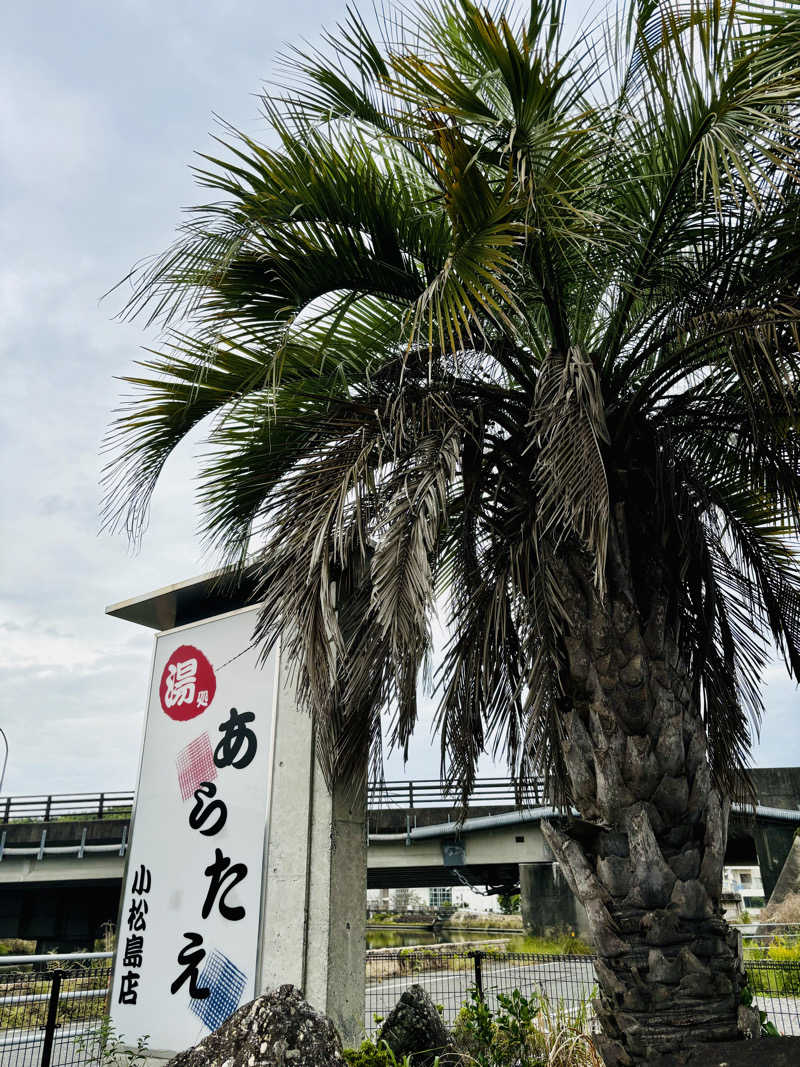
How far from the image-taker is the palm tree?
4.13 metres

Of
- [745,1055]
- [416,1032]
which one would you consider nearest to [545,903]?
[416,1032]

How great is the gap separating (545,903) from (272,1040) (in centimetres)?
2302

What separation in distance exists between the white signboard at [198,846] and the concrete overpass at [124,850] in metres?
15.8

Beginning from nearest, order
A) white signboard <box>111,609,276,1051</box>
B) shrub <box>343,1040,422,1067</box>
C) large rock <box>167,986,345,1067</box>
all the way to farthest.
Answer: large rock <box>167,986,345,1067</box>
shrub <box>343,1040,422,1067</box>
white signboard <box>111,609,276,1051</box>

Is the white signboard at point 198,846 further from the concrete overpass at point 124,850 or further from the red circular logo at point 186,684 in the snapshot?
the concrete overpass at point 124,850

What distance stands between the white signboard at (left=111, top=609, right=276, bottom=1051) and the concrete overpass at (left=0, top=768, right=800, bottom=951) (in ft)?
51.7

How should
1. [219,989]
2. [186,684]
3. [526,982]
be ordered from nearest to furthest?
[219,989] < [186,684] < [526,982]

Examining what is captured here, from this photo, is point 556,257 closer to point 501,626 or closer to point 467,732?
point 501,626

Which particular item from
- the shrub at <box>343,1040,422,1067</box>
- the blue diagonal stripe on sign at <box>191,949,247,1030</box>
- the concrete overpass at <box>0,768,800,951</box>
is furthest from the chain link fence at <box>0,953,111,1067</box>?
the concrete overpass at <box>0,768,800,951</box>

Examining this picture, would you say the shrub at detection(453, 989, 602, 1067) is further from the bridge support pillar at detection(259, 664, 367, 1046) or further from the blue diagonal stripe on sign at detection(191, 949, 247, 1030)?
the blue diagonal stripe on sign at detection(191, 949, 247, 1030)

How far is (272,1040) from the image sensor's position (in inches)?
156

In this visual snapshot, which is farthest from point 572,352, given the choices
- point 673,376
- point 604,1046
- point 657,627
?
point 604,1046

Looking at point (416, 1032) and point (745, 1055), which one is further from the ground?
point (745, 1055)

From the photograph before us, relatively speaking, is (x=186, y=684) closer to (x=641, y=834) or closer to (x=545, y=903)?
(x=641, y=834)
